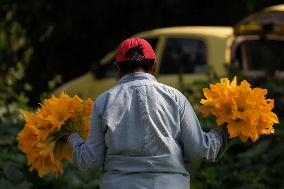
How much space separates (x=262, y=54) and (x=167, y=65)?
3.76 ft

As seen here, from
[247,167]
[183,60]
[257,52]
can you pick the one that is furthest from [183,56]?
[247,167]

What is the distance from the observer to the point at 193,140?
3.90m

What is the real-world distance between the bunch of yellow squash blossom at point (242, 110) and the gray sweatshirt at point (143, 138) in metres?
0.12

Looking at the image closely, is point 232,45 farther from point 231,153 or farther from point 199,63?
point 231,153

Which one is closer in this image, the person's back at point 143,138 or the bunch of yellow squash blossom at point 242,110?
the person's back at point 143,138

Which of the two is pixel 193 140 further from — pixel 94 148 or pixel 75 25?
pixel 75 25

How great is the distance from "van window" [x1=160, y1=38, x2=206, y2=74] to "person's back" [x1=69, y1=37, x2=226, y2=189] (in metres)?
6.04

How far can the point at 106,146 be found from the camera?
3.93m

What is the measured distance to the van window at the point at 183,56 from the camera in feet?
33.3

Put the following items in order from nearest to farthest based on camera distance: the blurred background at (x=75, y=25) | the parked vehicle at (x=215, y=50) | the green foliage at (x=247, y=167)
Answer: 1. the green foliage at (x=247, y=167)
2. the parked vehicle at (x=215, y=50)
3. the blurred background at (x=75, y=25)

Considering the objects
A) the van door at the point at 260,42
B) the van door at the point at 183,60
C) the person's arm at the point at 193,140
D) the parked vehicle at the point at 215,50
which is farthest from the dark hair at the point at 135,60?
the van door at the point at 183,60

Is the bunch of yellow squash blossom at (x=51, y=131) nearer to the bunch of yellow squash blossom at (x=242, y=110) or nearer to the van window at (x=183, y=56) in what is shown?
the bunch of yellow squash blossom at (x=242, y=110)

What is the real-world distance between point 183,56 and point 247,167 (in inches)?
155

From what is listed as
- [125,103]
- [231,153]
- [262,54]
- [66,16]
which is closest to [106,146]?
[125,103]
